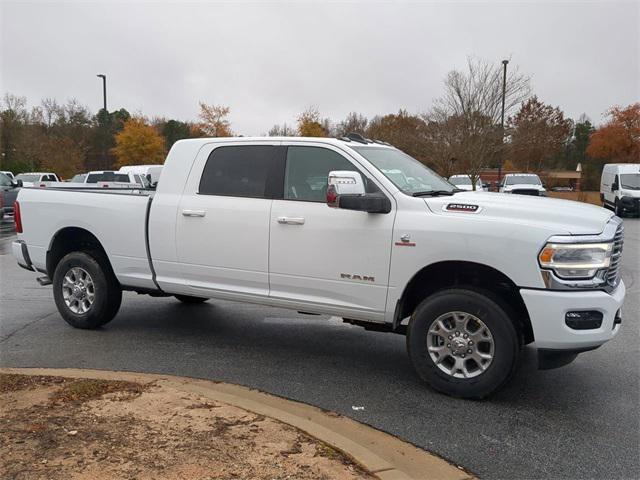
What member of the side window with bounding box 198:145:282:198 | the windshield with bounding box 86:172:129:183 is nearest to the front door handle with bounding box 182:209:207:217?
the side window with bounding box 198:145:282:198

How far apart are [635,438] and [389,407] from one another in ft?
5.53

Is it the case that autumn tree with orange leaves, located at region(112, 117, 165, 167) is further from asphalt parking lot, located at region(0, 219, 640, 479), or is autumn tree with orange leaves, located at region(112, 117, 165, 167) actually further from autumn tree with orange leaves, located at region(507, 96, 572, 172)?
asphalt parking lot, located at region(0, 219, 640, 479)

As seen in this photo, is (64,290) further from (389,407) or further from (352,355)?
(389,407)

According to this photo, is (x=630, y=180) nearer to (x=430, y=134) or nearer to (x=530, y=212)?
(x=430, y=134)

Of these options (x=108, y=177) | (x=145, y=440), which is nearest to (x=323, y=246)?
(x=145, y=440)

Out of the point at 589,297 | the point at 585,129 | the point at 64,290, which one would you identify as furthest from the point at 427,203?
the point at 585,129

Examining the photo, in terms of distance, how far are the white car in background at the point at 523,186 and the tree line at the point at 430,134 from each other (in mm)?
1072

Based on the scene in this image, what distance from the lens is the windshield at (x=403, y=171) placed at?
16.6 ft

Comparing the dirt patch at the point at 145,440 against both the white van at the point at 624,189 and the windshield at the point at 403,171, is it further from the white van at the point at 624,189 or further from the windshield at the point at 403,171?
the white van at the point at 624,189

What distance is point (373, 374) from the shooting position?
518 cm

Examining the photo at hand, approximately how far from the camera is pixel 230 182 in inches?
221

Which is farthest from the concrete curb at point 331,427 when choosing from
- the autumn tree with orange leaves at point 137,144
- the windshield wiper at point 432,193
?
the autumn tree with orange leaves at point 137,144

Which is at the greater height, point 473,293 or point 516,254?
point 516,254

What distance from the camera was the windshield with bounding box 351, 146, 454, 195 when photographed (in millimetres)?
5051
